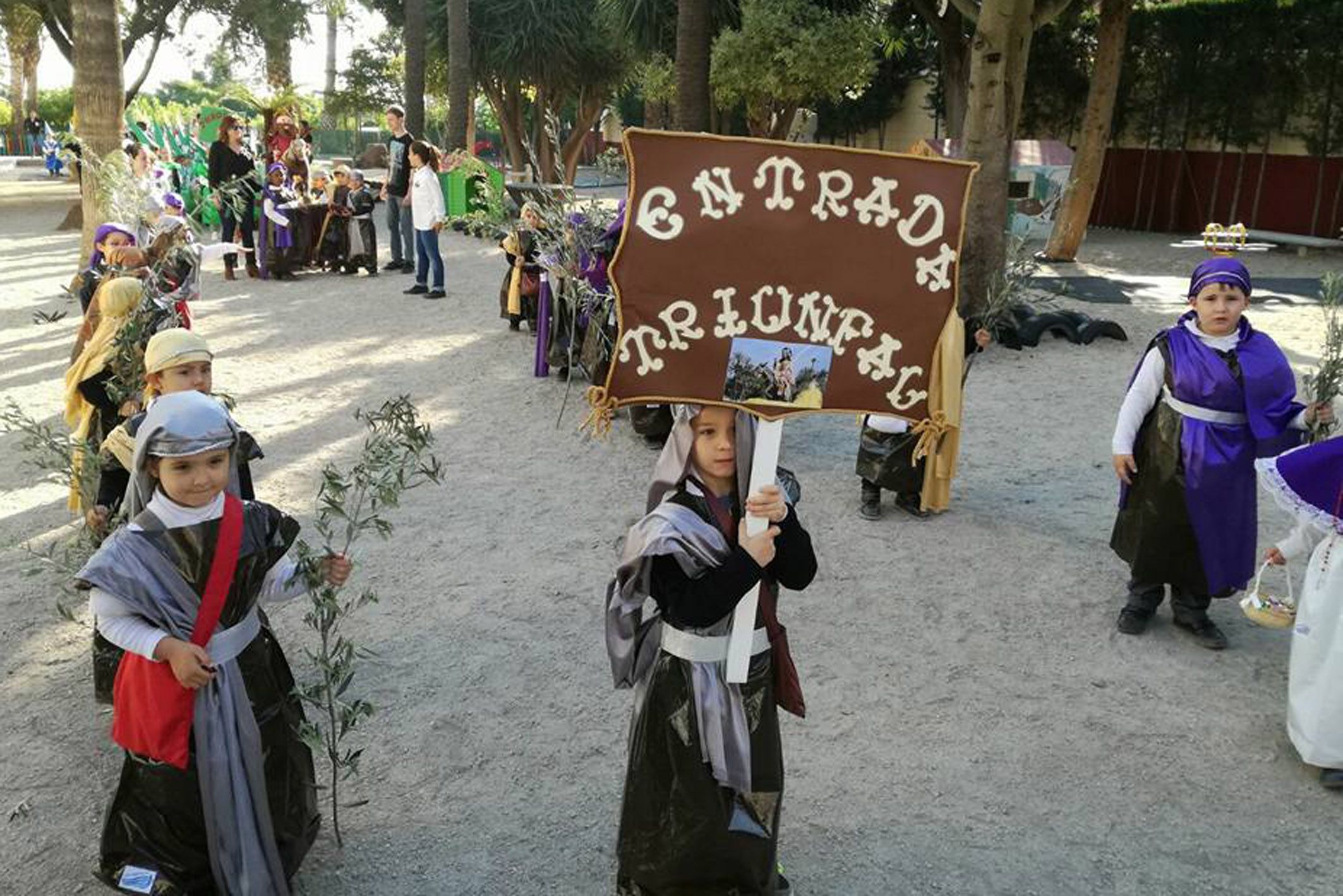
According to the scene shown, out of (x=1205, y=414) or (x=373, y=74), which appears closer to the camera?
(x=1205, y=414)

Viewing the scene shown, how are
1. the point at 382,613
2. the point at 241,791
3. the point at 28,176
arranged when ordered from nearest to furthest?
the point at 241,791, the point at 382,613, the point at 28,176

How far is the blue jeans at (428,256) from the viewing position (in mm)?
13250

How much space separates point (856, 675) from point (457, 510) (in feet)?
9.16

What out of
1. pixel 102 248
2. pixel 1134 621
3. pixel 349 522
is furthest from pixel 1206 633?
pixel 102 248

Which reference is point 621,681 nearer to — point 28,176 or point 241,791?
point 241,791

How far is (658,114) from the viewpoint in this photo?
2286 cm

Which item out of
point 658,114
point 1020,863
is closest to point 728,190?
point 1020,863

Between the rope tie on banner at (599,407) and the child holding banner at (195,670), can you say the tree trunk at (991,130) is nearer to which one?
the rope tie on banner at (599,407)

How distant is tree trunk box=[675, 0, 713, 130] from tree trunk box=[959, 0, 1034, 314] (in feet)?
13.5

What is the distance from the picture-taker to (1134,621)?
5070mm

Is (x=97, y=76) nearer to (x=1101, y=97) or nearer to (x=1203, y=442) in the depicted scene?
(x=1203, y=442)

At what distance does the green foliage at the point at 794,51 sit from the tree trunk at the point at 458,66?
6.16 metres

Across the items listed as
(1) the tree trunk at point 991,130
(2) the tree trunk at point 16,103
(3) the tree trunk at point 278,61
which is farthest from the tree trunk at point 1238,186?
(2) the tree trunk at point 16,103

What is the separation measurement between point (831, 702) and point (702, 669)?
172 cm
